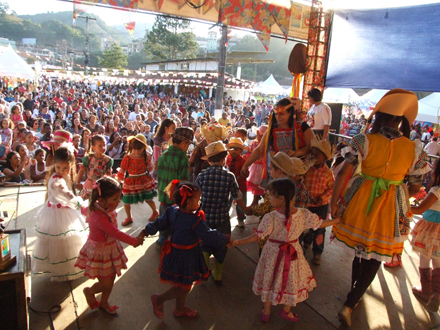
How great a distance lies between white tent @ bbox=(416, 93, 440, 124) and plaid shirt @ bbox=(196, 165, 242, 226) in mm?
13604

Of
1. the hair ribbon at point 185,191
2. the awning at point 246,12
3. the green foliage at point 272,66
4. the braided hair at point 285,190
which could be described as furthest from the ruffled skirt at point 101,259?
the green foliage at point 272,66

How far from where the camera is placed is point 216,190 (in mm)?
2986

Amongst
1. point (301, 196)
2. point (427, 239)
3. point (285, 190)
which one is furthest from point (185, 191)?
point (427, 239)

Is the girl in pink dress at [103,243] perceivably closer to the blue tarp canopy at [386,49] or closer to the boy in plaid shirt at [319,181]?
the boy in plaid shirt at [319,181]

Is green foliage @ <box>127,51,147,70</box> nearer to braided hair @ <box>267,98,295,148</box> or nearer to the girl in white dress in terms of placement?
braided hair @ <box>267,98,295,148</box>

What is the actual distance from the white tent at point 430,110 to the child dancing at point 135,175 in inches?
534

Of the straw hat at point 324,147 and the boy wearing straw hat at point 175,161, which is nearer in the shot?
the straw hat at point 324,147

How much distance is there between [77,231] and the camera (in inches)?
115

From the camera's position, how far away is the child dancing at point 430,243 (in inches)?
108

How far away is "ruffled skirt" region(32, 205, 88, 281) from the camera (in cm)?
279

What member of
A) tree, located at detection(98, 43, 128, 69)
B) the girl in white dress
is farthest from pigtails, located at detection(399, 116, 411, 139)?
tree, located at detection(98, 43, 128, 69)


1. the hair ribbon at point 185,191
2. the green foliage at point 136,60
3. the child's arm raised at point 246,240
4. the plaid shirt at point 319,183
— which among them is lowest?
the child's arm raised at point 246,240

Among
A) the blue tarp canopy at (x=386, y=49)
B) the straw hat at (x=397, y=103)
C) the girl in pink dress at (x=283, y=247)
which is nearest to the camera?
the girl in pink dress at (x=283, y=247)

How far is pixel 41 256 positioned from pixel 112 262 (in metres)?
0.85
